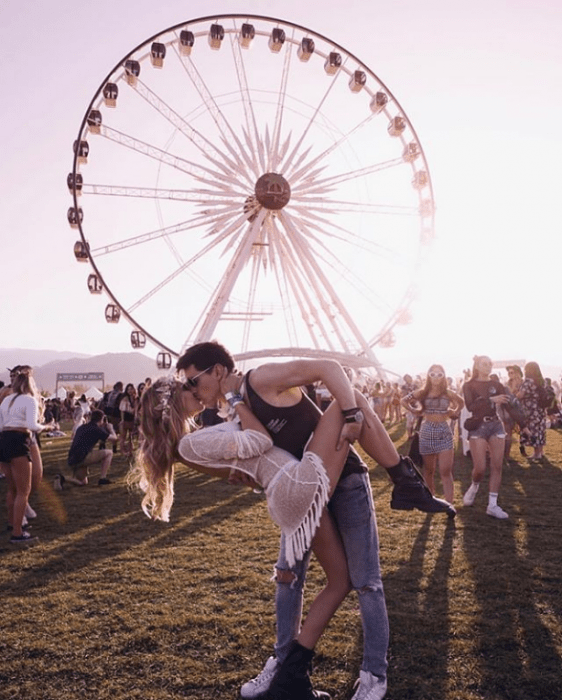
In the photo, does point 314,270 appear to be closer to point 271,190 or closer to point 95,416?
point 271,190

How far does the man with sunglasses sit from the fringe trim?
159mm

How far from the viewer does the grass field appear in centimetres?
344

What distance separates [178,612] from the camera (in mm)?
4527

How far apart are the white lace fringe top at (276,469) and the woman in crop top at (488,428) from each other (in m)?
4.94

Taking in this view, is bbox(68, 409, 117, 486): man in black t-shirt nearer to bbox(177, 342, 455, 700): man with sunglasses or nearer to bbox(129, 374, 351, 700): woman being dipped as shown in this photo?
bbox(129, 374, 351, 700): woman being dipped

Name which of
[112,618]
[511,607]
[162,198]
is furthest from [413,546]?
[162,198]

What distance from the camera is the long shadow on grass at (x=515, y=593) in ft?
11.0

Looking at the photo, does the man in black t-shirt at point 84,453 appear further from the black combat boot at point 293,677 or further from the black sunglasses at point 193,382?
the black combat boot at point 293,677

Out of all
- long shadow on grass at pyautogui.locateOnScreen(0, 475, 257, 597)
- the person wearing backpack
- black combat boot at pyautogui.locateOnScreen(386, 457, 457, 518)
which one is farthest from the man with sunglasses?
the person wearing backpack

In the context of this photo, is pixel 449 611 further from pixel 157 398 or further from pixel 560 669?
pixel 157 398

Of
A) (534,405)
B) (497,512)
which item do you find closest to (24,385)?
(497,512)

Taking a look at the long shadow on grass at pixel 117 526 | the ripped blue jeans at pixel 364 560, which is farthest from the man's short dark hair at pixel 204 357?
the long shadow on grass at pixel 117 526

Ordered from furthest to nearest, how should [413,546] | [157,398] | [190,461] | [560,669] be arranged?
[413,546]
[560,669]
[157,398]
[190,461]

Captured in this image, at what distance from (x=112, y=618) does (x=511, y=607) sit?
9.88ft
